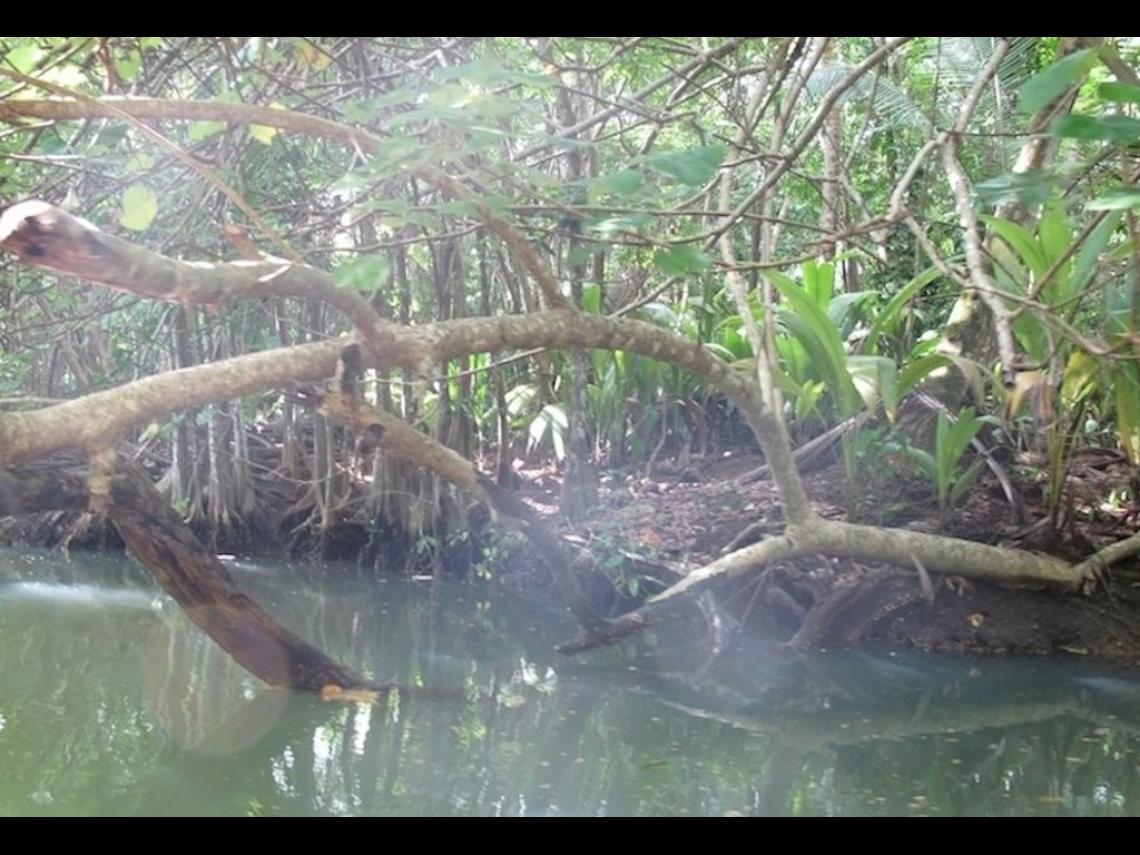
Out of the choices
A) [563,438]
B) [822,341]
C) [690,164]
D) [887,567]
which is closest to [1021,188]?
[690,164]

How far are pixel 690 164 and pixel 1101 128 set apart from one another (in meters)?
0.86

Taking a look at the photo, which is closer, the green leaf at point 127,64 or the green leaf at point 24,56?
the green leaf at point 24,56

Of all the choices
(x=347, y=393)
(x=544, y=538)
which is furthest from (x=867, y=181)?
(x=347, y=393)

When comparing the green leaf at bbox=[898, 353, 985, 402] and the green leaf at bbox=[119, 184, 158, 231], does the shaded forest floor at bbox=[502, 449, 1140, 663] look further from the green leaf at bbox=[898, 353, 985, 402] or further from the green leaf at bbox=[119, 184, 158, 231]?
the green leaf at bbox=[119, 184, 158, 231]

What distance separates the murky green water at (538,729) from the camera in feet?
10.8

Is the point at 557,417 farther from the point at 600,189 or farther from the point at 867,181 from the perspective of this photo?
the point at 600,189

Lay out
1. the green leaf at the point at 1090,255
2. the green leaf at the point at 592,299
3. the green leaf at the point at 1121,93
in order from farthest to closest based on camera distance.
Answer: the green leaf at the point at 592,299 < the green leaf at the point at 1090,255 < the green leaf at the point at 1121,93

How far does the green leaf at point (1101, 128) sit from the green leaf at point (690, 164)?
741mm

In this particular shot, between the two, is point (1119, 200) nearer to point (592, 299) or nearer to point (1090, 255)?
point (1090, 255)

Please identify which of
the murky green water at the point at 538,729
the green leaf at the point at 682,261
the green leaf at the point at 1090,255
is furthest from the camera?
the green leaf at the point at 1090,255

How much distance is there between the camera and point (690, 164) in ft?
Result: 8.46

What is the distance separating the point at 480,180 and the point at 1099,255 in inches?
108

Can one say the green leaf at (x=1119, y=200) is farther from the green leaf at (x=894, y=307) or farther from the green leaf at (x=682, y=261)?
the green leaf at (x=894, y=307)

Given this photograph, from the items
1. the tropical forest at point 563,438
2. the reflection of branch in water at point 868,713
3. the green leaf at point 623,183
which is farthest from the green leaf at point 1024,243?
the green leaf at point 623,183
